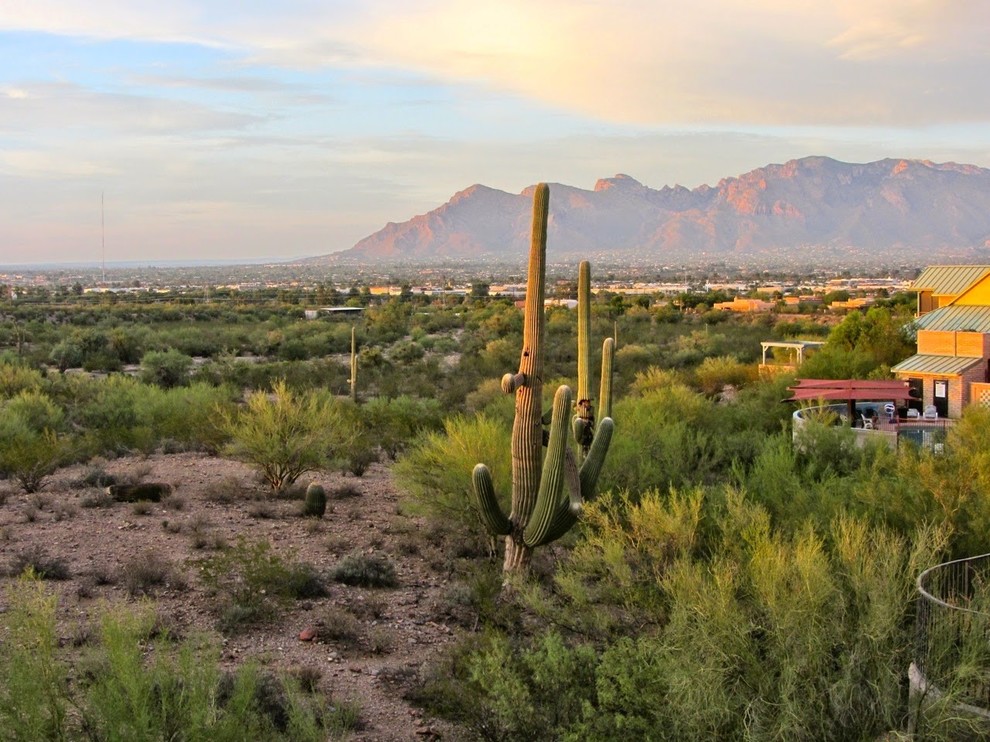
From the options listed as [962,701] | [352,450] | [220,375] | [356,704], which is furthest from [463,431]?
[220,375]

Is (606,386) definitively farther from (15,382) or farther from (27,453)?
(15,382)

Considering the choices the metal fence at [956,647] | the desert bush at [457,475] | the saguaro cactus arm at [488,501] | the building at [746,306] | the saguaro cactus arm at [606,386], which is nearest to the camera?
the metal fence at [956,647]

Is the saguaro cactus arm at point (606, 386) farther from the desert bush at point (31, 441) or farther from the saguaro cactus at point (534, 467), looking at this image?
the desert bush at point (31, 441)

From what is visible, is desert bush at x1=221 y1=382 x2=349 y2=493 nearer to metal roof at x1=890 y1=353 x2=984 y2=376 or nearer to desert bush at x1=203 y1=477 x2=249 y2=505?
desert bush at x1=203 y1=477 x2=249 y2=505

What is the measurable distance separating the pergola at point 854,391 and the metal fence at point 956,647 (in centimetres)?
1355

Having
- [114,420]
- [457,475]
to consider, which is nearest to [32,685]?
[457,475]

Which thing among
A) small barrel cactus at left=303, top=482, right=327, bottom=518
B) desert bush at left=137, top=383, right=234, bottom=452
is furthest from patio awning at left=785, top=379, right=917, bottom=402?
desert bush at left=137, top=383, right=234, bottom=452

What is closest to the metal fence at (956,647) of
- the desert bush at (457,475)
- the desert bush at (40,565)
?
the desert bush at (457,475)

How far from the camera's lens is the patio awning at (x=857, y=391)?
22219 millimetres

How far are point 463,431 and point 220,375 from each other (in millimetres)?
23613

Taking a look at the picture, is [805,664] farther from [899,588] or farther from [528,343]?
[528,343]

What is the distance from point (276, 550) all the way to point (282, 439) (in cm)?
486

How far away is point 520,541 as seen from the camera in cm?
1413

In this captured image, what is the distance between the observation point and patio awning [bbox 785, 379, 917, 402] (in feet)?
72.9
